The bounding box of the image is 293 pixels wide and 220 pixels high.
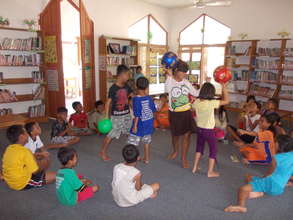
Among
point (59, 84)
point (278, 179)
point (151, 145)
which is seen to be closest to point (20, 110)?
point (59, 84)

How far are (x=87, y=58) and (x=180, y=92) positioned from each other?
4.40 m

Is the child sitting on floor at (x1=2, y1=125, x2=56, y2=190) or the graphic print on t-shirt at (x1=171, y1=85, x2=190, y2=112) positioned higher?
the graphic print on t-shirt at (x1=171, y1=85, x2=190, y2=112)

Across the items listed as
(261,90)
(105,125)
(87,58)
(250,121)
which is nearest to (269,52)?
(261,90)

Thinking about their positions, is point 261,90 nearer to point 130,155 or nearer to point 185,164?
point 185,164

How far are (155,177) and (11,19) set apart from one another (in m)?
4.91

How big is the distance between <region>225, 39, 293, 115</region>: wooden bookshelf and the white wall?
33 cm

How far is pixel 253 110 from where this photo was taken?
420cm

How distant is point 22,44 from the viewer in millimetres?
5648

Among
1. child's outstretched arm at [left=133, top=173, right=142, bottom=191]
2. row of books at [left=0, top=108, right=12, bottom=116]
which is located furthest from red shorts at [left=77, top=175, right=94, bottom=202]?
row of books at [left=0, top=108, right=12, bottom=116]

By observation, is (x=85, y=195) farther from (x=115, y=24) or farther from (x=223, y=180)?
(x=115, y=24)

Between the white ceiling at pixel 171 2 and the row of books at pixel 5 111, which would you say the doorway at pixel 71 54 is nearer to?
the white ceiling at pixel 171 2

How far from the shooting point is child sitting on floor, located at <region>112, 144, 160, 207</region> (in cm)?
232

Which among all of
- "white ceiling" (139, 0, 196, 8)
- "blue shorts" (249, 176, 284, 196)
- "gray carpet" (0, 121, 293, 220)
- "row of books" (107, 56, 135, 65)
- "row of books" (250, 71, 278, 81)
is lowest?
"gray carpet" (0, 121, 293, 220)

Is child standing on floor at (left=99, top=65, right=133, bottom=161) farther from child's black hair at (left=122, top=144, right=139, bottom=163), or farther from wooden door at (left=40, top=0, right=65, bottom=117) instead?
wooden door at (left=40, top=0, right=65, bottom=117)
